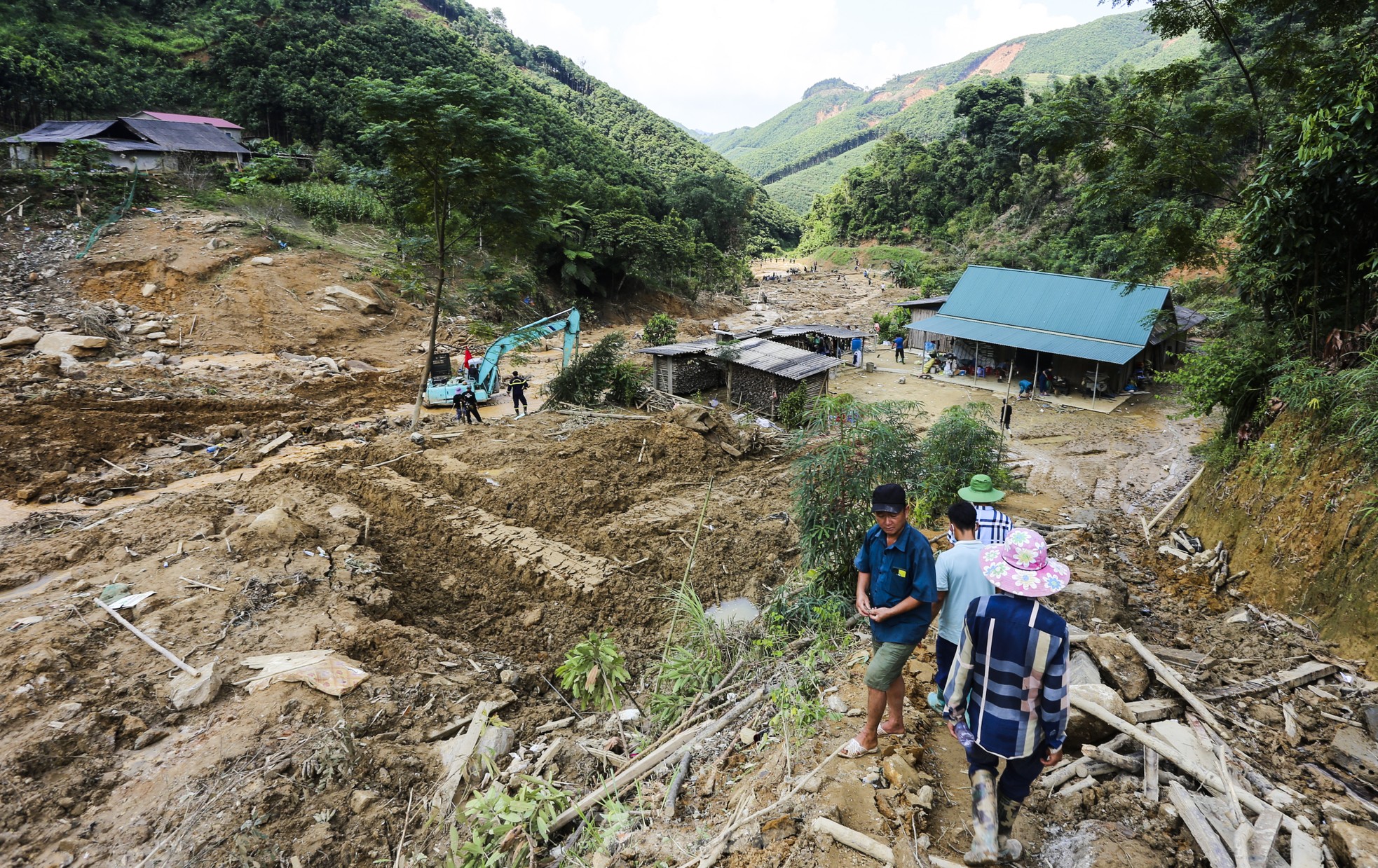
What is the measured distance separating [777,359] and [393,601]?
39.9ft

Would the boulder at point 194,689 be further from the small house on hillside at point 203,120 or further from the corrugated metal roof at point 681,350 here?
the small house on hillside at point 203,120

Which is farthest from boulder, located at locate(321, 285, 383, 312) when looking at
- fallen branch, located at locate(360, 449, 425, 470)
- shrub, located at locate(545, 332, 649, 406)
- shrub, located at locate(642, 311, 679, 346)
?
fallen branch, located at locate(360, 449, 425, 470)

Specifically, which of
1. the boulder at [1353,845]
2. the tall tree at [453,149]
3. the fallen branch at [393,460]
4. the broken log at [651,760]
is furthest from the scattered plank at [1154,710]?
the tall tree at [453,149]

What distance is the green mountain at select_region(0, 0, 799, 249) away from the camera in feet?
98.1

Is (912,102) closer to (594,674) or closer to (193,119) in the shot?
(193,119)

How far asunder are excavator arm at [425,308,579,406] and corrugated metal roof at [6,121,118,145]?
66.2 ft

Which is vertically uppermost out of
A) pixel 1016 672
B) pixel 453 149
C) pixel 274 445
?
pixel 453 149

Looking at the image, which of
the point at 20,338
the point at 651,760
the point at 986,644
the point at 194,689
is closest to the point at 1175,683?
the point at 986,644

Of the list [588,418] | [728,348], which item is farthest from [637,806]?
[728,348]

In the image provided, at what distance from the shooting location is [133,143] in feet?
81.1

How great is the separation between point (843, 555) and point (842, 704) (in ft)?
6.03

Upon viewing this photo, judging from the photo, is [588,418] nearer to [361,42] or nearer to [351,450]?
[351,450]

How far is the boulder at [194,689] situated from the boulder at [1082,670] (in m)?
6.34

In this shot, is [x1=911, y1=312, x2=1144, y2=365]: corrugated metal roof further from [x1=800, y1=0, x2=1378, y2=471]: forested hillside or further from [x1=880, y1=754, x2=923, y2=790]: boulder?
[x1=880, y1=754, x2=923, y2=790]: boulder
